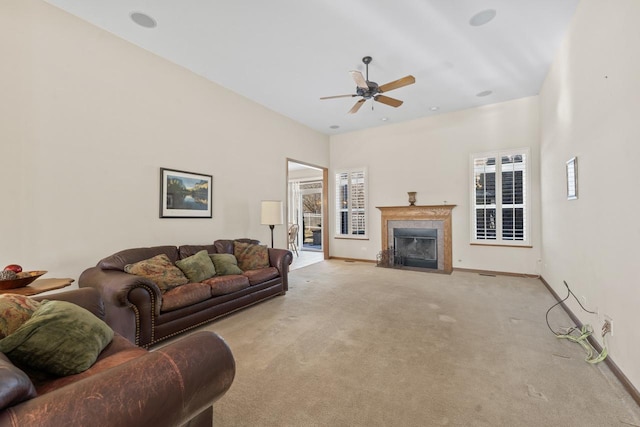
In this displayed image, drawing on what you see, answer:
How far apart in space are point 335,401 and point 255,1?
3.62 metres

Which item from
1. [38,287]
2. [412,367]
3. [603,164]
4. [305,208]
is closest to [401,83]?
[603,164]

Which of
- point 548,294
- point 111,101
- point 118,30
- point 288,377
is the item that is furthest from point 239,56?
point 548,294

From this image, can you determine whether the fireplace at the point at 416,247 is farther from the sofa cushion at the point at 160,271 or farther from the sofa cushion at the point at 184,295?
the sofa cushion at the point at 160,271

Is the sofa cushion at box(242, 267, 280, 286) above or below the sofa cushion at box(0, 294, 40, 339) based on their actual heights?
below

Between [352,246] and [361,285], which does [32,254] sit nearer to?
[361,285]

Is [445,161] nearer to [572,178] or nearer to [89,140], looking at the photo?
[572,178]

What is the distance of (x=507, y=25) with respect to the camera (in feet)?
10.4

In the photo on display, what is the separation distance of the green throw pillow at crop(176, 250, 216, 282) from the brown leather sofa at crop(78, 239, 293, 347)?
9.9 inches

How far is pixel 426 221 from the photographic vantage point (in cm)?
605

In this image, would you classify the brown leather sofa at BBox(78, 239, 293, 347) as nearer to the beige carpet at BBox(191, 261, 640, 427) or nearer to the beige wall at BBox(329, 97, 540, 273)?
the beige carpet at BBox(191, 261, 640, 427)

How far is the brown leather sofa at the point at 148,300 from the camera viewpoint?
2438 mm

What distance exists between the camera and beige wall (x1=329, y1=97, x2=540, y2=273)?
517 cm

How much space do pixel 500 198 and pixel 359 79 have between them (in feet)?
12.7

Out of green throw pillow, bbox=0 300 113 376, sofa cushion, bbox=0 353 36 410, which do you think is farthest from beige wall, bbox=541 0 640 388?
green throw pillow, bbox=0 300 113 376
